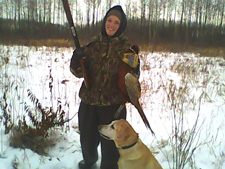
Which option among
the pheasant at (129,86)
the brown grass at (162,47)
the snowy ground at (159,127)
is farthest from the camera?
the brown grass at (162,47)

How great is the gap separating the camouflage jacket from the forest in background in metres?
5.67

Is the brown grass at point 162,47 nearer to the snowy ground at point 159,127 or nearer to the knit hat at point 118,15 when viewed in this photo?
the snowy ground at point 159,127

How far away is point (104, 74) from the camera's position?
1.63 metres

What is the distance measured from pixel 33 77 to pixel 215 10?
23191mm

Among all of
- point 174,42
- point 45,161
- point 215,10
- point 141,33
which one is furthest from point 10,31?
point 215,10

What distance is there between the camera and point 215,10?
20.7 metres

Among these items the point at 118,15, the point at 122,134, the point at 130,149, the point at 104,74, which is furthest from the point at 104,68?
the point at 130,149

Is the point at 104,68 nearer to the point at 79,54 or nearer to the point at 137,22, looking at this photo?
the point at 79,54

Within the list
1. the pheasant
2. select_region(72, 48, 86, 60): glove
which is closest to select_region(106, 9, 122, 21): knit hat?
the pheasant

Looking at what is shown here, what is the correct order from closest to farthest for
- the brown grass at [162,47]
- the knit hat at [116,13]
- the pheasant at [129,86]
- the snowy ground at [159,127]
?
the pheasant at [129,86]
the knit hat at [116,13]
the snowy ground at [159,127]
the brown grass at [162,47]

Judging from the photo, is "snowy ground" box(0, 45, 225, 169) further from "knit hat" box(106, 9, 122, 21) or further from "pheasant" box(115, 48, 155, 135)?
"knit hat" box(106, 9, 122, 21)

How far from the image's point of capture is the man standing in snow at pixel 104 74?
1.61 meters

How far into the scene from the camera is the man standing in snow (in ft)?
5.29

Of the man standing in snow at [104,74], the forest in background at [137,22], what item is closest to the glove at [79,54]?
the man standing in snow at [104,74]
